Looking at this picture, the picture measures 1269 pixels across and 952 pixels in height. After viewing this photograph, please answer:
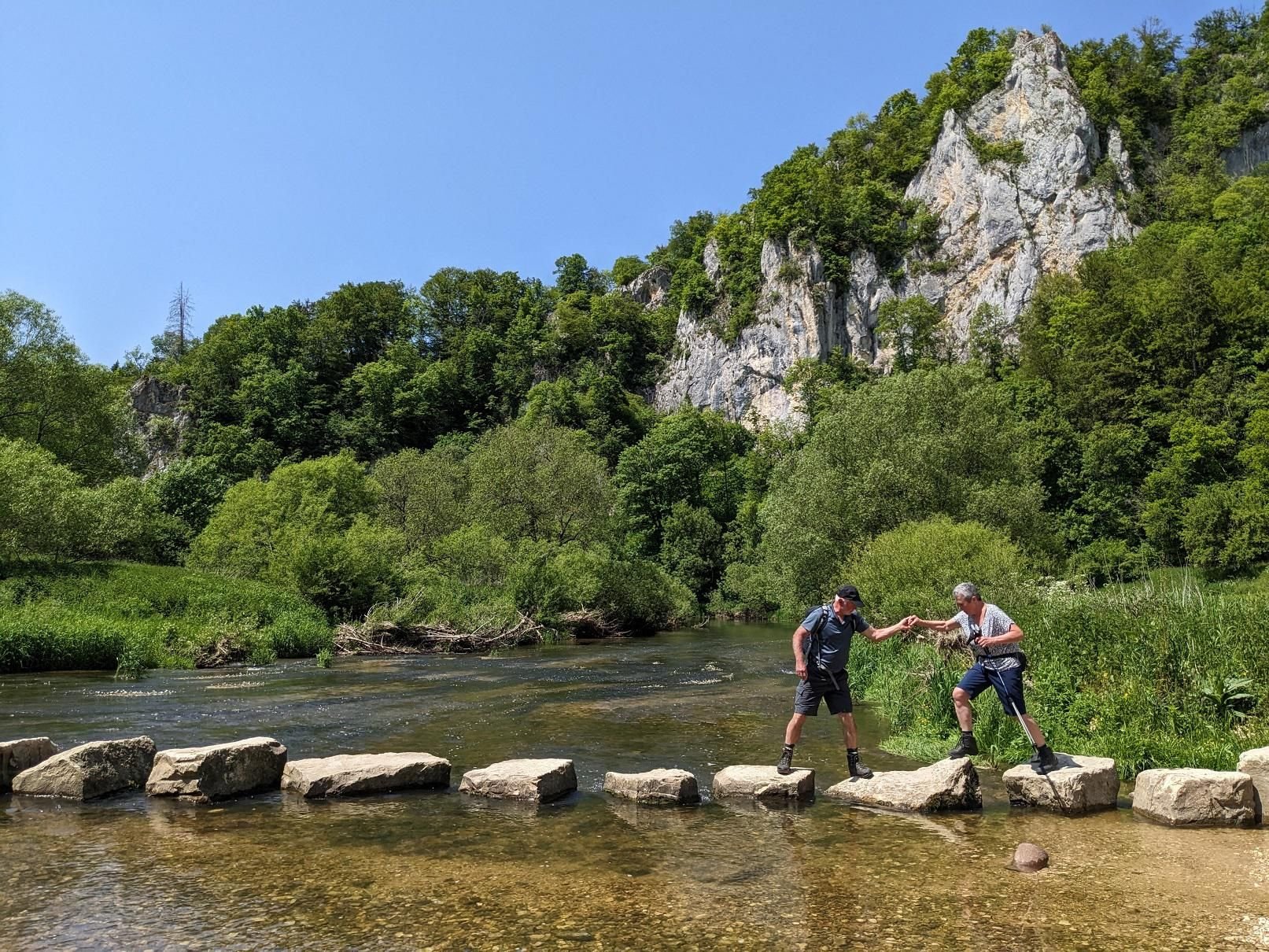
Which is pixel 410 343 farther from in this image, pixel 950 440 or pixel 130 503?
pixel 950 440

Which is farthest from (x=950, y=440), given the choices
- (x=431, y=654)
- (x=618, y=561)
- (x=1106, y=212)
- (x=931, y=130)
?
(x=931, y=130)

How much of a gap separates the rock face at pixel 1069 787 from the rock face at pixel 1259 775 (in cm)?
121

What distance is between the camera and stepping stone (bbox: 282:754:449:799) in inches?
393

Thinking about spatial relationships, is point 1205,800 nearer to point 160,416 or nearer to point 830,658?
point 830,658

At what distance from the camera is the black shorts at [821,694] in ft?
33.6

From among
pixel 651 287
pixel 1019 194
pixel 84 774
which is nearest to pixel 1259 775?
pixel 84 774

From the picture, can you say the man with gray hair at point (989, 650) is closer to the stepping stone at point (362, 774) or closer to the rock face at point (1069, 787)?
the rock face at point (1069, 787)

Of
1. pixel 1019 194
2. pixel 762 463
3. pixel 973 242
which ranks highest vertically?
pixel 1019 194

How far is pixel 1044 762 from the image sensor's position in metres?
9.41

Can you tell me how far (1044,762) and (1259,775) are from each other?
6.33 ft

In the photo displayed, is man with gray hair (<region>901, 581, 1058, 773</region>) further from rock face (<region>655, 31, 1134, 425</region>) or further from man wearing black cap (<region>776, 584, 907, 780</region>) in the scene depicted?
rock face (<region>655, 31, 1134, 425</region>)

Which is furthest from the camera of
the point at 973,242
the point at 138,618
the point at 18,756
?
the point at 973,242

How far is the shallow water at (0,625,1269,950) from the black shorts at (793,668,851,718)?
989 millimetres

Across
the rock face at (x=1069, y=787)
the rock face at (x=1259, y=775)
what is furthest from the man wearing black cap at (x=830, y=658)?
the rock face at (x=1259, y=775)
